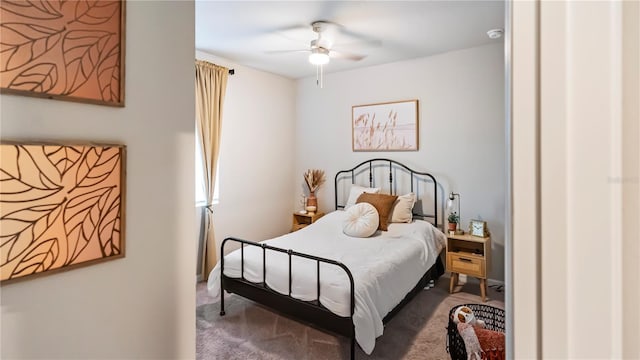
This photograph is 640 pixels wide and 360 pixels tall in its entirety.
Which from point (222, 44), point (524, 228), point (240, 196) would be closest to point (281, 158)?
point (240, 196)

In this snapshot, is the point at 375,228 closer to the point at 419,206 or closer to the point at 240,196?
the point at 419,206

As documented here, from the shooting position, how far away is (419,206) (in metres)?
3.90

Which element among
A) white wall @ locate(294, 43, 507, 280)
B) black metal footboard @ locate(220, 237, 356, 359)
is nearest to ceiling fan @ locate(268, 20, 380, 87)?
white wall @ locate(294, 43, 507, 280)

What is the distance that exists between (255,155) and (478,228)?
2.76 m

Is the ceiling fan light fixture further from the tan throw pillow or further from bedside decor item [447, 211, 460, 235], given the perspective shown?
bedside decor item [447, 211, 460, 235]

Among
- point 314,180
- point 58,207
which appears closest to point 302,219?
point 314,180

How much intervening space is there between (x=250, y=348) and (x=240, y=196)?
208 cm

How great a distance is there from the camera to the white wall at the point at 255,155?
393cm

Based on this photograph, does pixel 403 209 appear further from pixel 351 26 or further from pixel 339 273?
pixel 351 26

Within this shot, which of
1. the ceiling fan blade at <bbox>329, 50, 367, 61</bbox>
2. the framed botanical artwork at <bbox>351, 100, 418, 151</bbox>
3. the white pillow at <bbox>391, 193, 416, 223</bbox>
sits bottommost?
the white pillow at <bbox>391, 193, 416, 223</bbox>

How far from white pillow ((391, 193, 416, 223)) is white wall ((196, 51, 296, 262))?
175cm

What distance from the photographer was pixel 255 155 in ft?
14.1

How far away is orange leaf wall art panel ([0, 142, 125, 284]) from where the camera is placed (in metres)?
0.78

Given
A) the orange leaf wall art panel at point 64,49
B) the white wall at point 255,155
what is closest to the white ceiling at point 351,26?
the white wall at point 255,155
